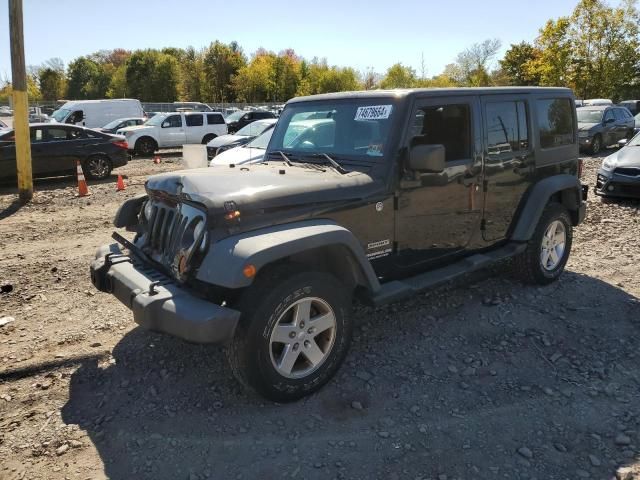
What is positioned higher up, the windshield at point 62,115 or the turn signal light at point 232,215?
the windshield at point 62,115

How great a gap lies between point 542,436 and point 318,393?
4.66 ft

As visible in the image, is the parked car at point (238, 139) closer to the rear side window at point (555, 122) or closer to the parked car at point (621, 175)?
the parked car at point (621, 175)

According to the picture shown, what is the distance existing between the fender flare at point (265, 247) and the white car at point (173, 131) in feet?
56.6

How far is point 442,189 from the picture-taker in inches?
167

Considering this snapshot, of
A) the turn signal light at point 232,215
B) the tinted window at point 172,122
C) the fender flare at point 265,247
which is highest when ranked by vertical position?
the tinted window at point 172,122

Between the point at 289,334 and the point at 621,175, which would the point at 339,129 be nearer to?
the point at 289,334

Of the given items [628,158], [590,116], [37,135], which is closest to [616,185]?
[628,158]

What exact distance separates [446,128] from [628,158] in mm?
6748

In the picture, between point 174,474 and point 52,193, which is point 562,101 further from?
point 52,193

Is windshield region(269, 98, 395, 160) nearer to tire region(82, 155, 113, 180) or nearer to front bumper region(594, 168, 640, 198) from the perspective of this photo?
front bumper region(594, 168, 640, 198)

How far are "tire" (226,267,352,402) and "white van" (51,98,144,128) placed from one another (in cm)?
2250

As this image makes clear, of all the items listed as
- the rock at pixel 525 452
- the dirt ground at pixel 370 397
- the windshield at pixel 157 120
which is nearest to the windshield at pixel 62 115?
the windshield at pixel 157 120

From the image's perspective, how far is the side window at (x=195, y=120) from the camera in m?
20.2

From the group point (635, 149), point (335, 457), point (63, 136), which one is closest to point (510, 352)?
point (335, 457)
